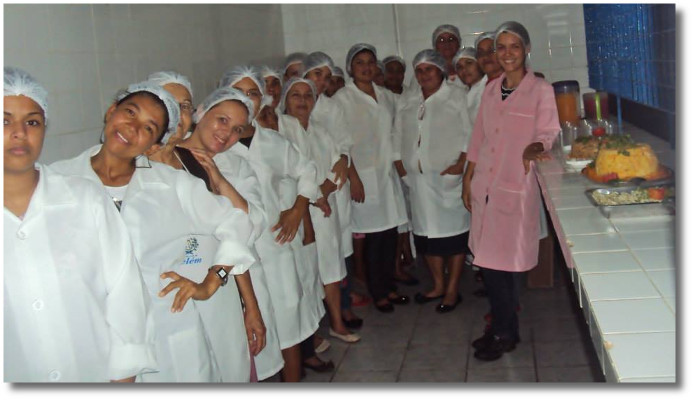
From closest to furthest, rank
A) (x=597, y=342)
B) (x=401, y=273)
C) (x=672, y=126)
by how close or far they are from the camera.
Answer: (x=597, y=342) < (x=672, y=126) < (x=401, y=273)

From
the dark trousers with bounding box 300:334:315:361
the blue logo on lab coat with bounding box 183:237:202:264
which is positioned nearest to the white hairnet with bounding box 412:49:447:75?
the dark trousers with bounding box 300:334:315:361

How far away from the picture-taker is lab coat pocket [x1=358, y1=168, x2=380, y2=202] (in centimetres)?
369

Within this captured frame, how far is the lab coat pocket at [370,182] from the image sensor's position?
12.1 ft

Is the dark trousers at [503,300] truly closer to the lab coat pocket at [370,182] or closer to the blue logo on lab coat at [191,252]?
the lab coat pocket at [370,182]

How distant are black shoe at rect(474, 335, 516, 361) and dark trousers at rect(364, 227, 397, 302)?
2.53 feet

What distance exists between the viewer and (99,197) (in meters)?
1.53

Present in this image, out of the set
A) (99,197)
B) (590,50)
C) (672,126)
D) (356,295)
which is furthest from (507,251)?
(590,50)

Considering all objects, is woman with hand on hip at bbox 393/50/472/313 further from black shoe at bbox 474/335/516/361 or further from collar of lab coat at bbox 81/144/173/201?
collar of lab coat at bbox 81/144/173/201

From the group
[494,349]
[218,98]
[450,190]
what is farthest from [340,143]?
[218,98]

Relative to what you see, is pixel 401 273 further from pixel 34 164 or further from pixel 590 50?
pixel 34 164

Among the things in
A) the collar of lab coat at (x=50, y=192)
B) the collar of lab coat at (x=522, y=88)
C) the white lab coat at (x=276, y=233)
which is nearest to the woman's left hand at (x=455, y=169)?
the collar of lab coat at (x=522, y=88)

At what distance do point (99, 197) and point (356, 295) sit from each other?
2.26 meters

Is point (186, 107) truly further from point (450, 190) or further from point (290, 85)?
point (450, 190)

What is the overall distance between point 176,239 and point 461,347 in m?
1.55
